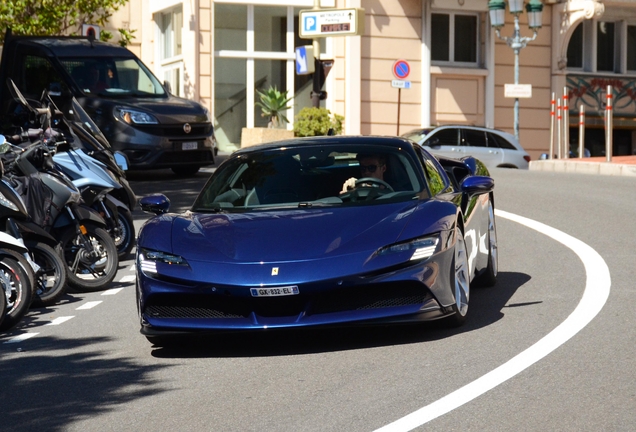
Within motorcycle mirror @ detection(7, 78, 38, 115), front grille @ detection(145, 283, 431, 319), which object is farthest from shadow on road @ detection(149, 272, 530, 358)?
motorcycle mirror @ detection(7, 78, 38, 115)

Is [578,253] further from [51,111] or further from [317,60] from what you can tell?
[317,60]

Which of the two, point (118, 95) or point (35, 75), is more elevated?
point (35, 75)

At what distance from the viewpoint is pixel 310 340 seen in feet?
25.0

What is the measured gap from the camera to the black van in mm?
20703

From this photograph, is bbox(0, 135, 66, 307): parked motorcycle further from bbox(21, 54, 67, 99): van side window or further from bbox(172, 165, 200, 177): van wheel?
bbox(172, 165, 200, 177): van wheel

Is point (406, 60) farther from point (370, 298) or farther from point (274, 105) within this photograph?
point (370, 298)

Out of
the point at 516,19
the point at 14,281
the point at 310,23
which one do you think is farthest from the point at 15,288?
the point at 516,19

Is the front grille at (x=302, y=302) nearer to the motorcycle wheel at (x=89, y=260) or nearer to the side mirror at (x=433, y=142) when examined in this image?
the motorcycle wheel at (x=89, y=260)

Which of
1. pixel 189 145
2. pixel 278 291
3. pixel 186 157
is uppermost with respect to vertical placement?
pixel 189 145

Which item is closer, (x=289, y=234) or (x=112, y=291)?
(x=289, y=234)

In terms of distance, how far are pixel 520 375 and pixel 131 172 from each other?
1831cm

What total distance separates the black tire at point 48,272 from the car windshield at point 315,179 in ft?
5.92

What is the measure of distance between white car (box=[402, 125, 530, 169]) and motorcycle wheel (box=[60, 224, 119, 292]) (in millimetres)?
17813

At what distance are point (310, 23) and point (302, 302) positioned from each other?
2179cm
